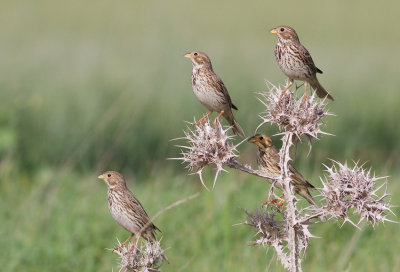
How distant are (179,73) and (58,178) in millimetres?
5269

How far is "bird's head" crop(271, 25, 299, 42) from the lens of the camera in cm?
387

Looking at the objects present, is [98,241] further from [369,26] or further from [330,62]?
[369,26]

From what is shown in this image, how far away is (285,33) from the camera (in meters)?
3.91

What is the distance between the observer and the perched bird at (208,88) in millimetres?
4414

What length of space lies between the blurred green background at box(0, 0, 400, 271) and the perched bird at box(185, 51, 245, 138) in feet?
3.08

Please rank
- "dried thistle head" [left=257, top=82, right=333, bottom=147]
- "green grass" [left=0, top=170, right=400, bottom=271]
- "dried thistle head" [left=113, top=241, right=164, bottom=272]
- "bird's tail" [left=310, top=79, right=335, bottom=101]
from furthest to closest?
"green grass" [left=0, top=170, right=400, bottom=271], "bird's tail" [left=310, top=79, right=335, bottom=101], "dried thistle head" [left=113, top=241, right=164, bottom=272], "dried thistle head" [left=257, top=82, right=333, bottom=147]

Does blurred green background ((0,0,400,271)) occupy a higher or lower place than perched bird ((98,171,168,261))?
lower

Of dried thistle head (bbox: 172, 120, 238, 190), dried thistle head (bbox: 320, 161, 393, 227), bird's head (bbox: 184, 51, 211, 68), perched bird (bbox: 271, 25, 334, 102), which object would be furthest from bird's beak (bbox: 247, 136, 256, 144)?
bird's head (bbox: 184, 51, 211, 68)

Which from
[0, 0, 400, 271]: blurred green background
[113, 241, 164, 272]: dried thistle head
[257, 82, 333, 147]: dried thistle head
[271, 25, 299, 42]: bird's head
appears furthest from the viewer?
[0, 0, 400, 271]: blurred green background

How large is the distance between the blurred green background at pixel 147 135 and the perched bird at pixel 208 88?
3.08 feet

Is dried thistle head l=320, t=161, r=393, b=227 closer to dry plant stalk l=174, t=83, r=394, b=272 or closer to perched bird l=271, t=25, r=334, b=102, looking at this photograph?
dry plant stalk l=174, t=83, r=394, b=272

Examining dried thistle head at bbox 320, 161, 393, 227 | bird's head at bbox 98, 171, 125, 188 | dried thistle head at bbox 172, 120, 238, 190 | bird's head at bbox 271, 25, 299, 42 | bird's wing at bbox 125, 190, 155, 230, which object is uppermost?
bird's head at bbox 271, 25, 299, 42

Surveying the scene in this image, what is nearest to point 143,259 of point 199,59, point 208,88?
point 208,88

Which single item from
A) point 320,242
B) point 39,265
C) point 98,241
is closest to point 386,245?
point 320,242
